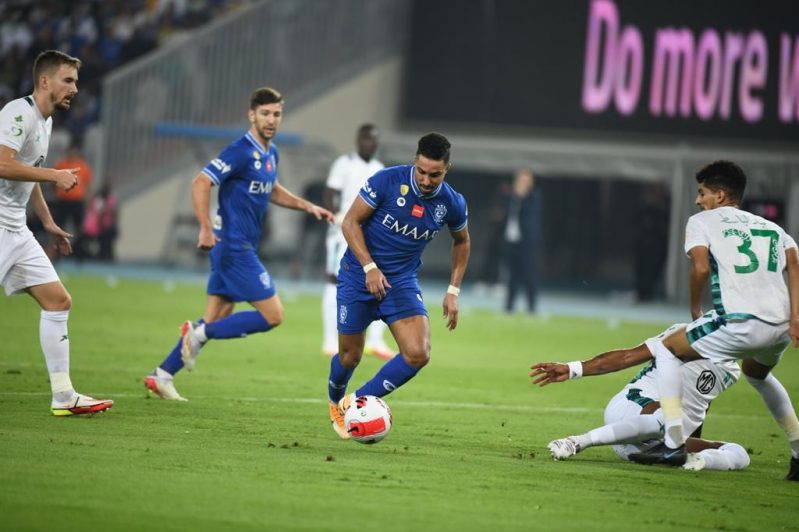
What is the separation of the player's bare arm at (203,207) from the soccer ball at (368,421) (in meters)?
2.29

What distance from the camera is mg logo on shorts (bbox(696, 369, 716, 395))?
28.9 feet

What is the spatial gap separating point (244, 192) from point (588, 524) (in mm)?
5390

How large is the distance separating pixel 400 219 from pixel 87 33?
961 inches

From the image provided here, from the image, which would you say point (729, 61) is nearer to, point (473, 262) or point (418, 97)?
point (418, 97)

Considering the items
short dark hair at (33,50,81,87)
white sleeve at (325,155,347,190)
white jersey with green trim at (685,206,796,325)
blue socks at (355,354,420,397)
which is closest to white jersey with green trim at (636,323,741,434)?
white jersey with green trim at (685,206,796,325)

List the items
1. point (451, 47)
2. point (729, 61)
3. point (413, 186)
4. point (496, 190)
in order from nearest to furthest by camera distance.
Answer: point (413, 186), point (729, 61), point (451, 47), point (496, 190)

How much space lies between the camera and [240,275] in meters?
11.2

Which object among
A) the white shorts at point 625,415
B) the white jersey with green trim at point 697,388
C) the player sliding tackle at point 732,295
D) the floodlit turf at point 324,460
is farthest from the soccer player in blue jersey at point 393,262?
the player sliding tackle at point 732,295

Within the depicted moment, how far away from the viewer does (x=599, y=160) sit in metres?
27.0

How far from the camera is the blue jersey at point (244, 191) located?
1108 centimetres

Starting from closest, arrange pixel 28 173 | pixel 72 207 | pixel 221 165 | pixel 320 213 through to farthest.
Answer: pixel 28 173, pixel 221 165, pixel 320 213, pixel 72 207

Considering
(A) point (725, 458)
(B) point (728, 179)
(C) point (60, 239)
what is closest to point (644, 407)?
(A) point (725, 458)

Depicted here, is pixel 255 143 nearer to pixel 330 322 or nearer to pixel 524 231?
pixel 330 322

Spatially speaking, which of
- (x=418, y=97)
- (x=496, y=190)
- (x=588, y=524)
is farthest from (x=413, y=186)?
(x=496, y=190)
